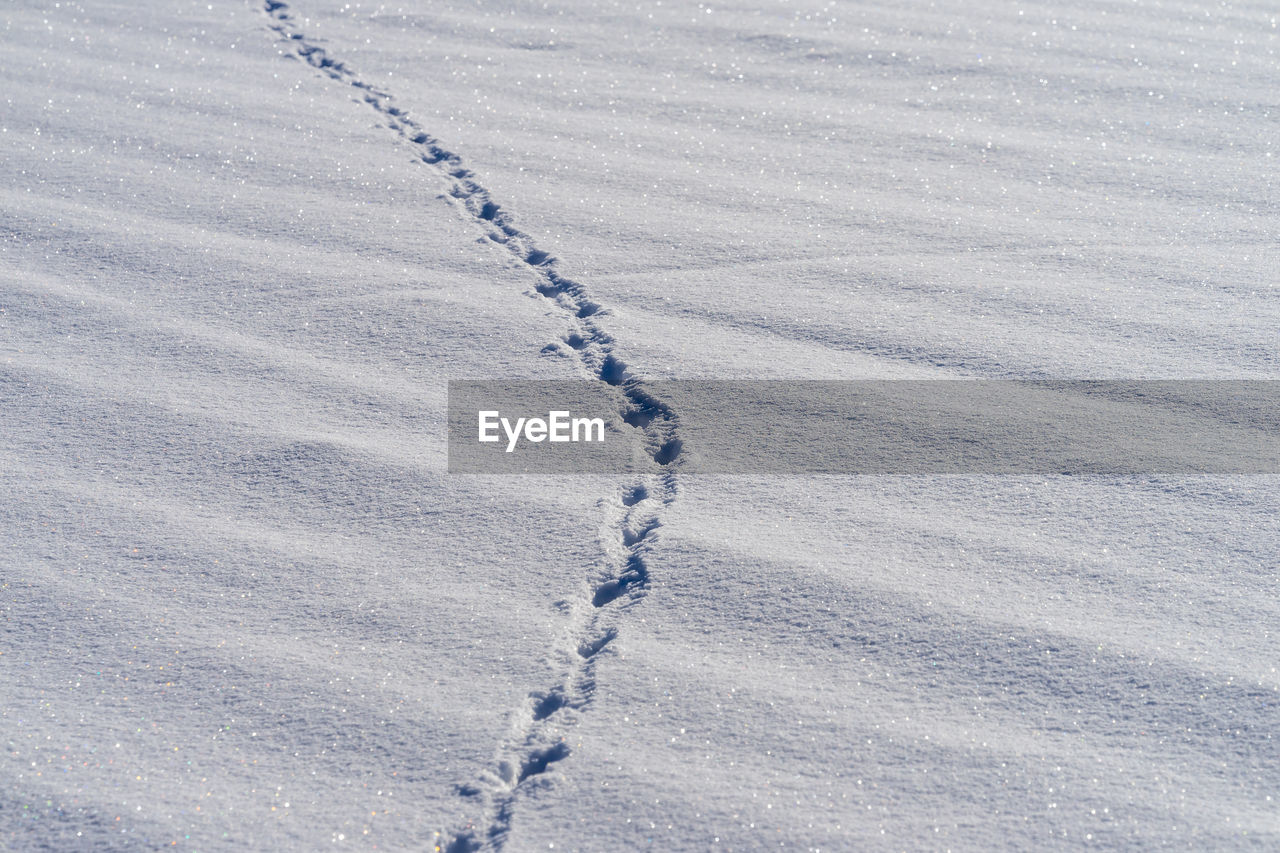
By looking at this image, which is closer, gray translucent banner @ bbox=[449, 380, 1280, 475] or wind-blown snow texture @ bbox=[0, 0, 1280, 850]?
wind-blown snow texture @ bbox=[0, 0, 1280, 850]

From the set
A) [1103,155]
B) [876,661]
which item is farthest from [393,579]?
[1103,155]

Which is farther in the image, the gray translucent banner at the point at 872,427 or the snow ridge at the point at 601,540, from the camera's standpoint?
the gray translucent banner at the point at 872,427

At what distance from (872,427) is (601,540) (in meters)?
0.55

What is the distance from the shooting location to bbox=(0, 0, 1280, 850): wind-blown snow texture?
129 cm

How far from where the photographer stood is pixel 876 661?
1.43 metres

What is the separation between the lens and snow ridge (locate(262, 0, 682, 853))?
128 cm

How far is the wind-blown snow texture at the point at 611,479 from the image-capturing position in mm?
1293

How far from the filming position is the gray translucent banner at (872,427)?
1.81 meters

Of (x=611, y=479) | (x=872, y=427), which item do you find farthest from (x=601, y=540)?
(x=872, y=427)

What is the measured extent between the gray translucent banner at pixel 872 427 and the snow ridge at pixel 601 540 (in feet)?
0.16

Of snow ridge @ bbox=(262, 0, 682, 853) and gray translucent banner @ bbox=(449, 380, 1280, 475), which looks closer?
snow ridge @ bbox=(262, 0, 682, 853)

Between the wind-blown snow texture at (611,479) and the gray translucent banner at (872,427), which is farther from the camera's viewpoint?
the gray translucent banner at (872,427)

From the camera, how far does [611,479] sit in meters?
1.79

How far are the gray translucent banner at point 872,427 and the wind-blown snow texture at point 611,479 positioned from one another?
1.6 inches
